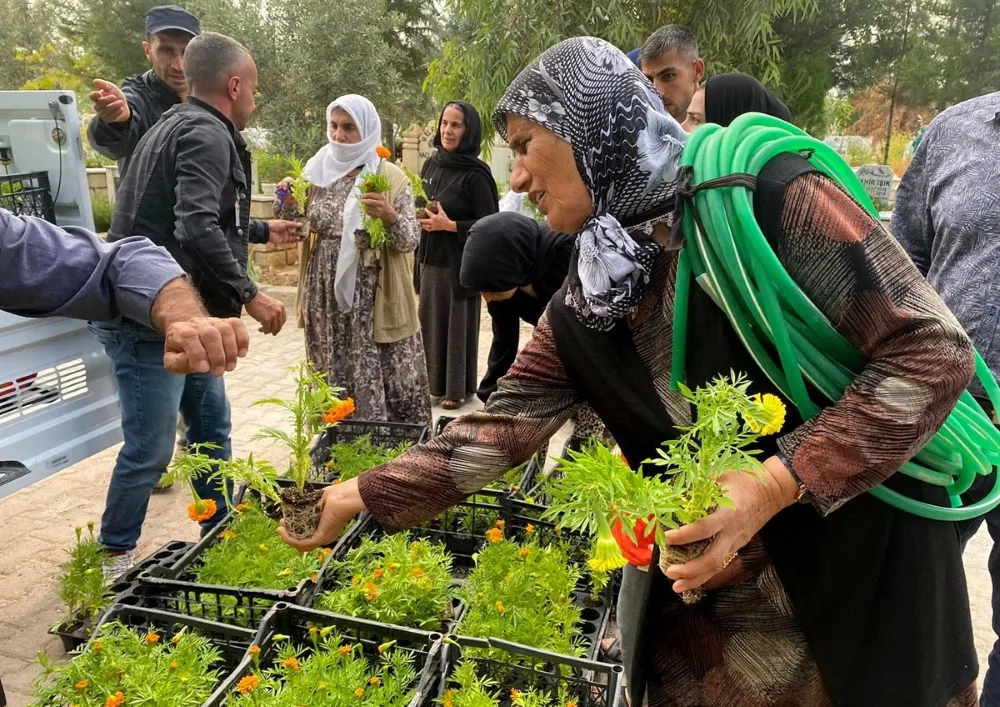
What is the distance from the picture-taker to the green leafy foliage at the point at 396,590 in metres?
2.13

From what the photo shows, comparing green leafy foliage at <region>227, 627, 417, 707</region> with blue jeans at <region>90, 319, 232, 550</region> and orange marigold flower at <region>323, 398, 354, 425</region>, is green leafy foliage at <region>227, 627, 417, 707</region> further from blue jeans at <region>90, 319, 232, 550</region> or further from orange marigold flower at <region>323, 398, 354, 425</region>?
blue jeans at <region>90, 319, 232, 550</region>

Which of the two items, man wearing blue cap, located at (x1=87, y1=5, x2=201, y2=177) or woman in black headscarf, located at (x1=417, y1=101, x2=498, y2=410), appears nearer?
man wearing blue cap, located at (x1=87, y1=5, x2=201, y2=177)

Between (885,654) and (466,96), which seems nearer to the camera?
(885,654)

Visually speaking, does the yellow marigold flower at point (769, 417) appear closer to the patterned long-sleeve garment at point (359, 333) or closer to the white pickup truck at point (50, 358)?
the white pickup truck at point (50, 358)

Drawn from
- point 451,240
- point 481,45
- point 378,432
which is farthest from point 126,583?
point 481,45

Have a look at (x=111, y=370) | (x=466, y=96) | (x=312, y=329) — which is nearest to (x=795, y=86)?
(x=466, y=96)

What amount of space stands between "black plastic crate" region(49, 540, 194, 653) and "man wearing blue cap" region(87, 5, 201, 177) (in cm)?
198

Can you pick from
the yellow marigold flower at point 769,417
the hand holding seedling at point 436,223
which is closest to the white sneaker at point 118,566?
the yellow marigold flower at point 769,417

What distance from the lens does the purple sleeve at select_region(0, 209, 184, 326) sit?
1708 mm

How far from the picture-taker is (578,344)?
153 cm

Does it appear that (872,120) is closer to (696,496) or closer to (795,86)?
(795,86)

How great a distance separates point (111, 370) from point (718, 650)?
2707 millimetres

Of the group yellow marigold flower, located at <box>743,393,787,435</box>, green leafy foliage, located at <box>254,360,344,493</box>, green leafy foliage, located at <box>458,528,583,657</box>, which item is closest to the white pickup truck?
green leafy foliage, located at <box>254,360,344,493</box>

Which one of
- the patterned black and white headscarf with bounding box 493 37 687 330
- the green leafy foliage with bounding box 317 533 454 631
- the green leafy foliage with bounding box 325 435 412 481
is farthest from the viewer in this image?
the green leafy foliage with bounding box 325 435 412 481
